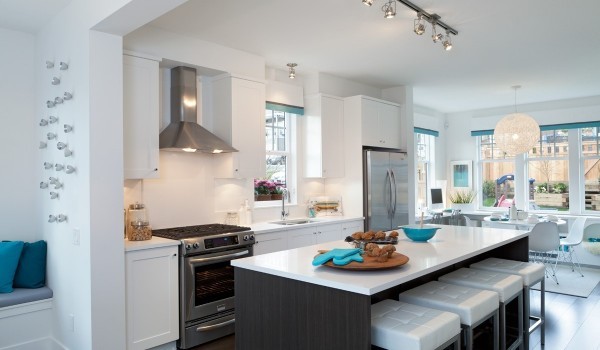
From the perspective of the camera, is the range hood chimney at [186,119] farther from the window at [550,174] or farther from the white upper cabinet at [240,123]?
the window at [550,174]

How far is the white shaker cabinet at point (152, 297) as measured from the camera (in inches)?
124

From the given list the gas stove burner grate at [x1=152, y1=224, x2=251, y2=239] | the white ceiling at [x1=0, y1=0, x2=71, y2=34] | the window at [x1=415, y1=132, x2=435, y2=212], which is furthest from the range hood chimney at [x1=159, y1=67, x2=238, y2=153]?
the window at [x1=415, y1=132, x2=435, y2=212]

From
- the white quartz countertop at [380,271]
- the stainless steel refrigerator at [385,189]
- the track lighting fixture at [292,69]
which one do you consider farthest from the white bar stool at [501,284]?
the track lighting fixture at [292,69]

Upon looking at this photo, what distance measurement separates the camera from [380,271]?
2178 millimetres

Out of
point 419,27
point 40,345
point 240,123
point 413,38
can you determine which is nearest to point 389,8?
point 419,27

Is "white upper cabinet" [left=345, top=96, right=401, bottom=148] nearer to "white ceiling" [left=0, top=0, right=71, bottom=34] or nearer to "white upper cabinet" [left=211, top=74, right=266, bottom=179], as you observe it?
"white upper cabinet" [left=211, top=74, right=266, bottom=179]

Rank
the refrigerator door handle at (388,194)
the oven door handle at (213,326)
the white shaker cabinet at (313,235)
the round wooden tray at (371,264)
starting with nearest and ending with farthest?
the round wooden tray at (371,264) < the oven door handle at (213,326) < the white shaker cabinet at (313,235) < the refrigerator door handle at (388,194)

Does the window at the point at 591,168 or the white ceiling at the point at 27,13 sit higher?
the white ceiling at the point at 27,13

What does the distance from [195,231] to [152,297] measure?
27.7 inches

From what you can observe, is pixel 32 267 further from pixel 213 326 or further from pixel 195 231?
pixel 213 326

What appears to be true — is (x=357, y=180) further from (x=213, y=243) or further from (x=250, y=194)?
(x=213, y=243)

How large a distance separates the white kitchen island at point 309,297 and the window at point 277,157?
226 cm

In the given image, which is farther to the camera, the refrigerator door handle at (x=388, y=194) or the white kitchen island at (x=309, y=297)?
the refrigerator door handle at (x=388, y=194)

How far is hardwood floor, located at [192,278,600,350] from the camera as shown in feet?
11.6
